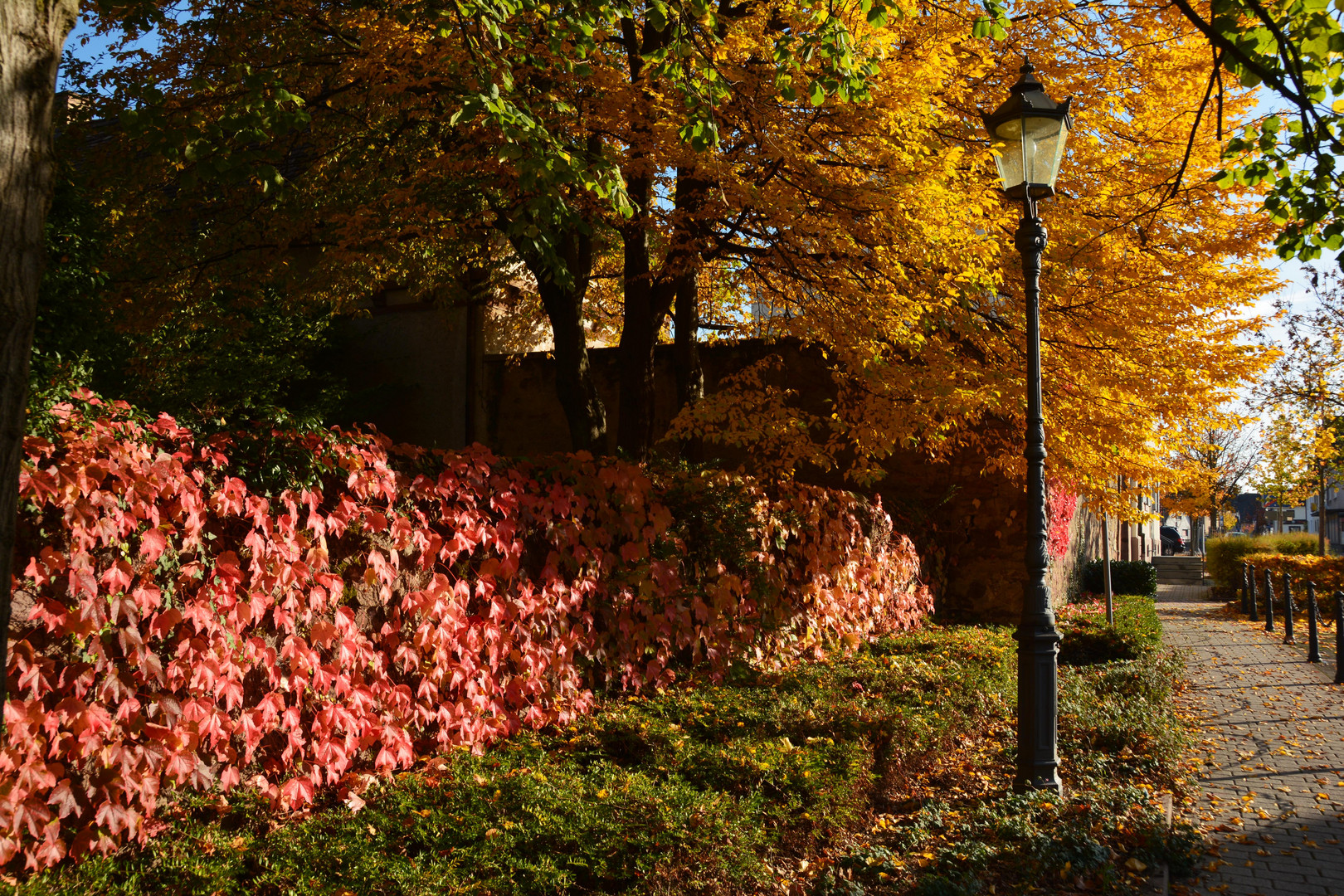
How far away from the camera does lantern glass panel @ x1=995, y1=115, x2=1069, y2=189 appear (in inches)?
230

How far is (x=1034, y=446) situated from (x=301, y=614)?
4473 millimetres

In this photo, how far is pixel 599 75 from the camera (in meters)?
7.71

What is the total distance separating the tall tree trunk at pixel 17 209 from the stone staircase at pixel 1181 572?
113 ft

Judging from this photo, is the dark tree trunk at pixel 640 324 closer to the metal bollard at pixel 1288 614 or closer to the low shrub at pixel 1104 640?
the low shrub at pixel 1104 640

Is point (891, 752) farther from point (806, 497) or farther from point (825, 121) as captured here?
point (825, 121)

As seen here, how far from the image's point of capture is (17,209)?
223 cm

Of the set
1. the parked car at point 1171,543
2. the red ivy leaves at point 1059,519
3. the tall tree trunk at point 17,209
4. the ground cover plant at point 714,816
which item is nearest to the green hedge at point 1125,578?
the red ivy leaves at point 1059,519

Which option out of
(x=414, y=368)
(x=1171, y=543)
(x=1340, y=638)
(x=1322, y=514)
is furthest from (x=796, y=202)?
(x=1171, y=543)

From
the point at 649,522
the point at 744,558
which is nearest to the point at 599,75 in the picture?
the point at 649,522

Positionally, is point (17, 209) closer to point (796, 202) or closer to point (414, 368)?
point (796, 202)

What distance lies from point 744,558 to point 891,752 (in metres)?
2.71

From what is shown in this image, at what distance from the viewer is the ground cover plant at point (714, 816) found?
376 centimetres

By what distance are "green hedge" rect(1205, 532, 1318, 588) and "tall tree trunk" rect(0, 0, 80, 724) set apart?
24200mm

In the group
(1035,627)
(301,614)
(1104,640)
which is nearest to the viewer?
(301,614)
